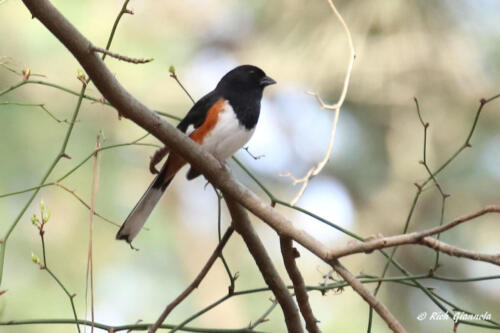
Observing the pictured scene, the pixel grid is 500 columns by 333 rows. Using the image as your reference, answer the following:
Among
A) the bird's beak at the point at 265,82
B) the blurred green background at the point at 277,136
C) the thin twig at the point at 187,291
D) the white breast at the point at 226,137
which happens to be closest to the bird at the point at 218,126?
the white breast at the point at 226,137

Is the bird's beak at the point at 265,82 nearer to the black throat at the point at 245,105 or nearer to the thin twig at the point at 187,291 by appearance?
the black throat at the point at 245,105

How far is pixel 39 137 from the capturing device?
4.93m

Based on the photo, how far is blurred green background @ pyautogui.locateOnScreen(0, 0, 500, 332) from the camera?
4.65 meters

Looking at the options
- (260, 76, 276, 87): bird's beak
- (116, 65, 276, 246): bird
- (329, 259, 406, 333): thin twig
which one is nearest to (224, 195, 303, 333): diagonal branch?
(329, 259, 406, 333): thin twig

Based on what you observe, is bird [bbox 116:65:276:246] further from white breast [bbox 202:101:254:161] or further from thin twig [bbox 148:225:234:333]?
thin twig [bbox 148:225:234:333]

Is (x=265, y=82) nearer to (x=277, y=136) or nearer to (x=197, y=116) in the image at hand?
(x=197, y=116)

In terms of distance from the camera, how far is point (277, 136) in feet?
17.9

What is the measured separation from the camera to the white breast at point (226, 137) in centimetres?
237

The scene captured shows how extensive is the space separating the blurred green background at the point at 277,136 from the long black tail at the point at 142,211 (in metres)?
2.08

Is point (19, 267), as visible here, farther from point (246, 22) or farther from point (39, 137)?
point (246, 22)

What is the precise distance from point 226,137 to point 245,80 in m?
0.40

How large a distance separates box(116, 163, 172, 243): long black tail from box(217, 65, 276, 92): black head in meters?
0.41

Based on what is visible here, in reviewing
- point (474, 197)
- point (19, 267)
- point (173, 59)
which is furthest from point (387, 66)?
point (19, 267)

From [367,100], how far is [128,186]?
1840 millimetres
